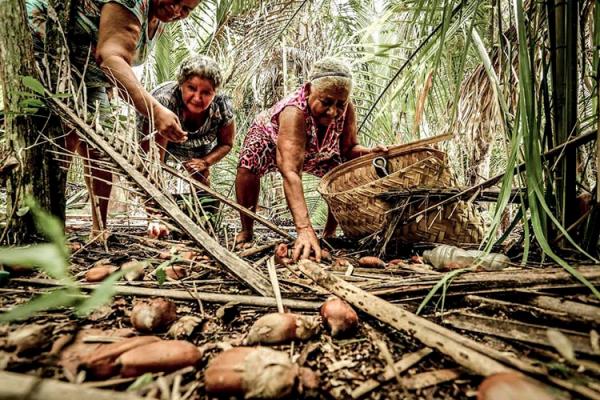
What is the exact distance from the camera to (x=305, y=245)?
1.32 metres

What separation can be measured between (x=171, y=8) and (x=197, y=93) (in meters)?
0.52

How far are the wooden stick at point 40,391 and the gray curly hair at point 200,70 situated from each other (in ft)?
6.39

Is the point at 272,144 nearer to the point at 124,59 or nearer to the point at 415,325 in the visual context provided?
the point at 124,59

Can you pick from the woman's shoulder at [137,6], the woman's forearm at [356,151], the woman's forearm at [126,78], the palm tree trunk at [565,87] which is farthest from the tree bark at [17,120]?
the woman's forearm at [356,151]

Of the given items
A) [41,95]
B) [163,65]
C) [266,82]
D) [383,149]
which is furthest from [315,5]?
[41,95]

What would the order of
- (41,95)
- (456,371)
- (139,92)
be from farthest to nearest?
(139,92) → (41,95) → (456,371)

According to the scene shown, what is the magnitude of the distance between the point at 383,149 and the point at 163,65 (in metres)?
4.21

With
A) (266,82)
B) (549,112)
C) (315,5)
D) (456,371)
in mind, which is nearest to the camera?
(456,371)

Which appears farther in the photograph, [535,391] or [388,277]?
[388,277]

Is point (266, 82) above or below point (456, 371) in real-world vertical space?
above

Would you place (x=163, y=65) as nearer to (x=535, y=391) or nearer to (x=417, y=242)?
(x=417, y=242)

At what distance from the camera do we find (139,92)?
126cm

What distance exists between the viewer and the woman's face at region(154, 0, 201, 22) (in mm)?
1592

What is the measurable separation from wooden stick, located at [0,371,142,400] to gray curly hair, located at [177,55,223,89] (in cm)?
195
